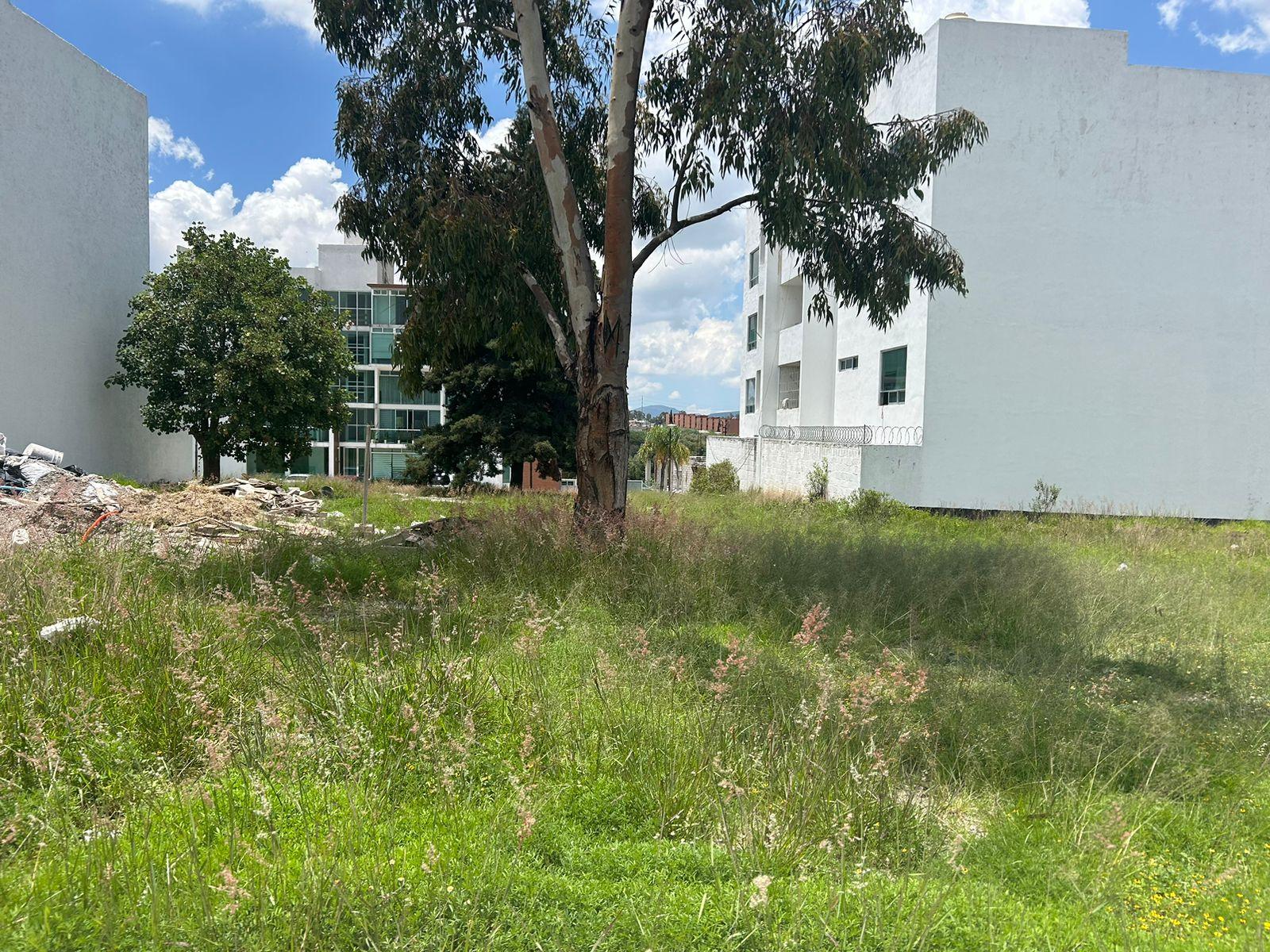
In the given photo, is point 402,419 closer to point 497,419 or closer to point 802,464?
point 497,419

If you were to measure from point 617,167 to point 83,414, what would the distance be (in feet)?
56.9

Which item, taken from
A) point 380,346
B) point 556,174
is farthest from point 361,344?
point 556,174

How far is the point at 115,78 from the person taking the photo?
20.6 m

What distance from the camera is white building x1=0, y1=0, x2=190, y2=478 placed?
1678 centimetres

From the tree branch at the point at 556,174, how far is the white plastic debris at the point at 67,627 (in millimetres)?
6091

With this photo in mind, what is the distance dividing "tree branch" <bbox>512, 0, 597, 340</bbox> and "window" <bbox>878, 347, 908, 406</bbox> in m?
12.5

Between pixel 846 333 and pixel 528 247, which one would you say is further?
pixel 846 333

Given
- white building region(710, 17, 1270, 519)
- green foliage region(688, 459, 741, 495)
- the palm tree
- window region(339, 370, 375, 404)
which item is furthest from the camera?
window region(339, 370, 375, 404)

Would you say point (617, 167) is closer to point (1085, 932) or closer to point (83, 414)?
point (1085, 932)

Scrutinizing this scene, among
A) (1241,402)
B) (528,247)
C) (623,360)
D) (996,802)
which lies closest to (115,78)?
(528,247)

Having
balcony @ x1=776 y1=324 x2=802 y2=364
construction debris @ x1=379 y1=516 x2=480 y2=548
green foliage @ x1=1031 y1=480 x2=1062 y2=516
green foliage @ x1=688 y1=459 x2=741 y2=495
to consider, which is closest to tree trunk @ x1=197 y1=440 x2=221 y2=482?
construction debris @ x1=379 y1=516 x2=480 y2=548

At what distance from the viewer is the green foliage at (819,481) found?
65.9ft

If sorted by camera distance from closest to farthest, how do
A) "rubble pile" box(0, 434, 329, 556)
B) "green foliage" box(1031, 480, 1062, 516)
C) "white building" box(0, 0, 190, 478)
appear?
"rubble pile" box(0, 434, 329, 556)
"white building" box(0, 0, 190, 478)
"green foliage" box(1031, 480, 1062, 516)

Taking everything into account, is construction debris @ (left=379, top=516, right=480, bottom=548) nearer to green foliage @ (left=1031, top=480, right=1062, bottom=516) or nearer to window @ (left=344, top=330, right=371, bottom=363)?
green foliage @ (left=1031, top=480, right=1062, bottom=516)
